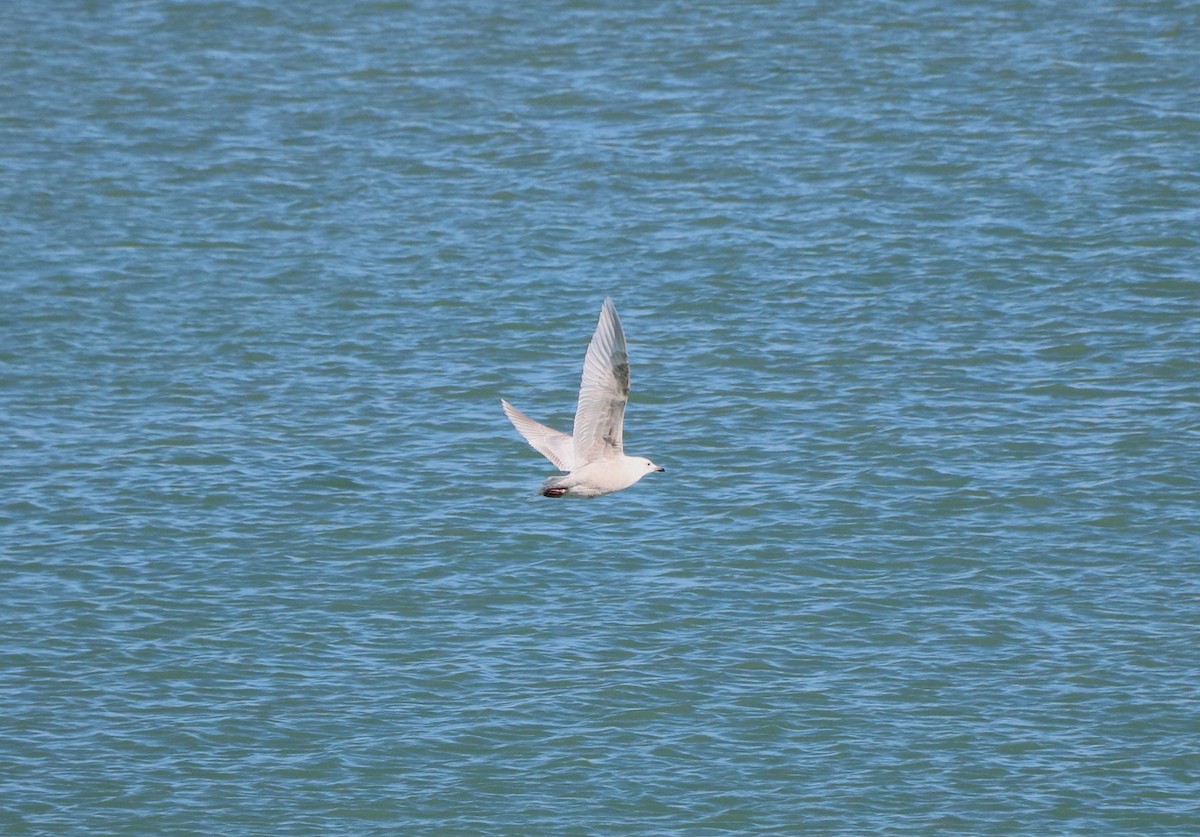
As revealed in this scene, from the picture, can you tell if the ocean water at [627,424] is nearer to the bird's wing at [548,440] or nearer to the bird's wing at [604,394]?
the bird's wing at [548,440]

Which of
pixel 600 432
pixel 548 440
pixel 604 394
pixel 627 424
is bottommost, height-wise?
pixel 627 424

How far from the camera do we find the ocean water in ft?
66.2

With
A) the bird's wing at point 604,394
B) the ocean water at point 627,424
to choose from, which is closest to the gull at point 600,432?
the bird's wing at point 604,394

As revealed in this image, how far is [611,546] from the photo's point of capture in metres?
24.5

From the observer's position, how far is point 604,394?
55.3 feet

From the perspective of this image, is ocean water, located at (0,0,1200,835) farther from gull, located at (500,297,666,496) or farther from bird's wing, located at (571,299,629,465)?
bird's wing, located at (571,299,629,465)

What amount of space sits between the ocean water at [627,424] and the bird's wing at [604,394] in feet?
13.2

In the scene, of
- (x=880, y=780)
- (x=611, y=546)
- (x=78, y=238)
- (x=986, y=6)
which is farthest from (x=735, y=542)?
(x=986, y=6)

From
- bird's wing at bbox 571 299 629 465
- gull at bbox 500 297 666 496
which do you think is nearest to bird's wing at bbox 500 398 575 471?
gull at bbox 500 297 666 496

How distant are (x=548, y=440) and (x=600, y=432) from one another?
1.14 m

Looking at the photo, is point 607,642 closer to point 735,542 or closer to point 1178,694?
point 735,542

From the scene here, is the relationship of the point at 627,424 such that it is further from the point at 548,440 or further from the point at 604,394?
the point at 604,394

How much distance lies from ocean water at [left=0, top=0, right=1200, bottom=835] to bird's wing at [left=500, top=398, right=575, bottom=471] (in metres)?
3.69

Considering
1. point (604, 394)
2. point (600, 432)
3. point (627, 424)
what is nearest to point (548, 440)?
point (600, 432)
